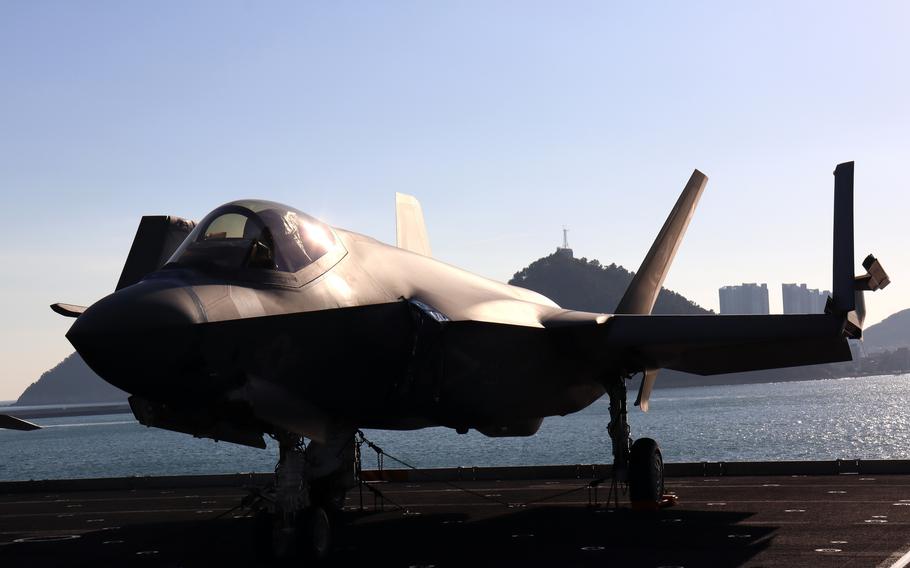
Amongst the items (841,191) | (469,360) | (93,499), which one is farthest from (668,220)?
(93,499)

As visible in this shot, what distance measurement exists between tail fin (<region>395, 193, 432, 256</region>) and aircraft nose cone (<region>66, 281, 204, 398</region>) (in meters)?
12.8

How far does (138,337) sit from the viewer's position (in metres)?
10.0

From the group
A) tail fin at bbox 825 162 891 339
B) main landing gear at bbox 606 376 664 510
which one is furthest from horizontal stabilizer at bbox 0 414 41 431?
tail fin at bbox 825 162 891 339

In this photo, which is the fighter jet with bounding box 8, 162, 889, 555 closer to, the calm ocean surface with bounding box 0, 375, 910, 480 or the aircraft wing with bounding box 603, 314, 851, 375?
the aircraft wing with bounding box 603, 314, 851, 375

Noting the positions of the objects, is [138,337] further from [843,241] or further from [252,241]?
[843,241]

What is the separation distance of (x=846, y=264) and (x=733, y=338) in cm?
282

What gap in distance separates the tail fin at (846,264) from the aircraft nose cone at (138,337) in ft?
32.2

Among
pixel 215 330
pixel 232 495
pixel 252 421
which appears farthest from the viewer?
pixel 232 495

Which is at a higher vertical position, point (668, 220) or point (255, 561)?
point (668, 220)

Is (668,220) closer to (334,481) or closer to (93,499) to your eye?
(334,481)

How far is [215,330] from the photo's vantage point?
35.3ft

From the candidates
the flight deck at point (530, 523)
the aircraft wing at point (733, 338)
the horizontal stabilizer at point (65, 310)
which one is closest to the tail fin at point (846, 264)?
the aircraft wing at point (733, 338)

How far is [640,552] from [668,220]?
38.7 feet

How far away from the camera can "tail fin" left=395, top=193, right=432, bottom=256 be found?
23406 mm
